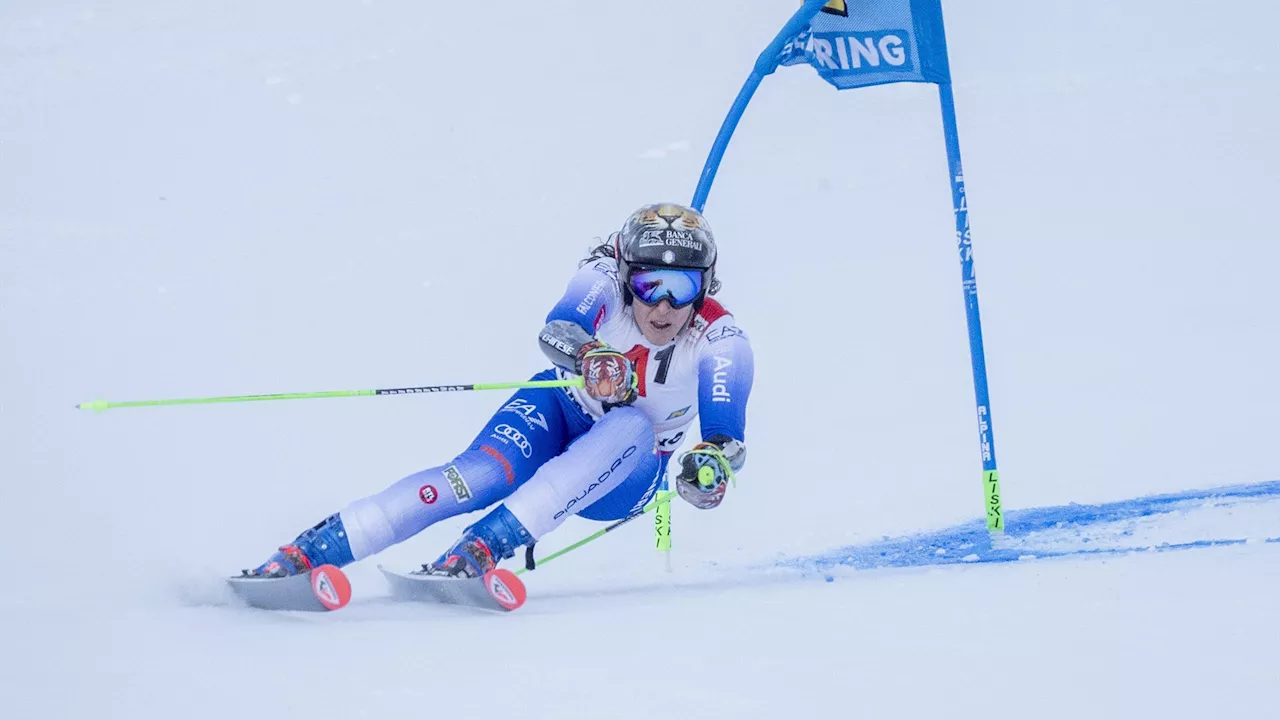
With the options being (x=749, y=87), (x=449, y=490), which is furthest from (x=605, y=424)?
(x=749, y=87)

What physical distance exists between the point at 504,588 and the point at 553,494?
15.8 inches

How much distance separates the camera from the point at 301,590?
11.7 ft

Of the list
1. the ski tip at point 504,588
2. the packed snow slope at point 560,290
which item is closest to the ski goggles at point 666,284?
the packed snow slope at point 560,290

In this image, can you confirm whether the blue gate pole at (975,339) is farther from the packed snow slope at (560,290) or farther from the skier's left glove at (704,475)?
the skier's left glove at (704,475)

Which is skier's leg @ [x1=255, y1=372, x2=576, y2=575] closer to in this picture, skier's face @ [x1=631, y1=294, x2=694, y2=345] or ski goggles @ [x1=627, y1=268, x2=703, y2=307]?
skier's face @ [x1=631, y1=294, x2=694, y2=345]

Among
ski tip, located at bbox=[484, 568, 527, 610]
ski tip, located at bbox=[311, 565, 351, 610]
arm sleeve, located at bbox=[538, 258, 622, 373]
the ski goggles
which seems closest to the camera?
ski tip, located at bbox=[311, 565, 351, 610]

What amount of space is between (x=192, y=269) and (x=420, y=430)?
102 inches

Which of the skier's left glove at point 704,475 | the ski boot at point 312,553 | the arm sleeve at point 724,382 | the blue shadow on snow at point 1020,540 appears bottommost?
the blue shadow on snow at point 1020,540

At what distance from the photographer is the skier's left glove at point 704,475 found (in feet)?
12.9

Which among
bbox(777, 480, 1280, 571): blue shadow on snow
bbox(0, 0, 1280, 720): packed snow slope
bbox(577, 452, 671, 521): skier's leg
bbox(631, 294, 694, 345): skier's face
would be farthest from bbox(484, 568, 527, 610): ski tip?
bbox(777, 480, 1280, 571): blue shadow on snow

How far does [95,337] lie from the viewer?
788 centimetres

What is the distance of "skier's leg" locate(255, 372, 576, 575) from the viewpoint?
3779mm

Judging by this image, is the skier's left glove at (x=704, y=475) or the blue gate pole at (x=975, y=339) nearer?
the skier's left glove at (x=704, y=475)

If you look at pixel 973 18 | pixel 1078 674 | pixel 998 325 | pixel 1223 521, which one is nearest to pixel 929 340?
pixel 998 325
